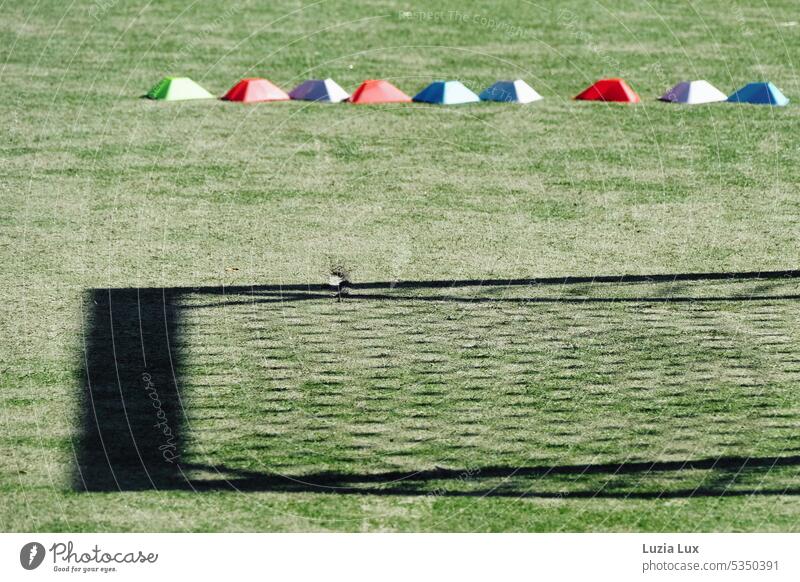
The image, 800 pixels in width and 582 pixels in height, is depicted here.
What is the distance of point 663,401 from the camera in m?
8.70

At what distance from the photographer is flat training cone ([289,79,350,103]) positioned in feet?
52.3

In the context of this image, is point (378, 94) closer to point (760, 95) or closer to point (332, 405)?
point (760, 95)

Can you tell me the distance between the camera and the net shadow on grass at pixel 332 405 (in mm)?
7609

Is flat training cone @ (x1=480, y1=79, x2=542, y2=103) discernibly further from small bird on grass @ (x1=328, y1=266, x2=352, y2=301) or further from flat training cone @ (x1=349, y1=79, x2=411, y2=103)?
small bird on grass @ (x1=328, y1=266, x2=352, y2=301)

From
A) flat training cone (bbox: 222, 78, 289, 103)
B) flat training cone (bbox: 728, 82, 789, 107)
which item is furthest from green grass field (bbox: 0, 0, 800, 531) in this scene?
flat training cone (bbox: 222, 78, 289, 103)

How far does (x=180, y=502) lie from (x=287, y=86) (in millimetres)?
9956

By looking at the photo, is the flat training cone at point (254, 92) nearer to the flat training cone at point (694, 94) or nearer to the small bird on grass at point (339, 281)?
the flat training cone at point (694, 94)

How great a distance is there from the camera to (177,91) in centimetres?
1617

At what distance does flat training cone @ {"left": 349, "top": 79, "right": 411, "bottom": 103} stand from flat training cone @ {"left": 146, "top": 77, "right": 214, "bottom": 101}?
70.2 inches

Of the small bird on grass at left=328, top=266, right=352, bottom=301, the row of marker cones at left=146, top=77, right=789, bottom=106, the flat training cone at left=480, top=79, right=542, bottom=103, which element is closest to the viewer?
the small bird on grass at left=328, top=266, right=352, bottom=301

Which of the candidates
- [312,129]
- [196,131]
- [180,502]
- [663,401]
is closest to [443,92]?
[312,129]

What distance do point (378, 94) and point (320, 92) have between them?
69 cm

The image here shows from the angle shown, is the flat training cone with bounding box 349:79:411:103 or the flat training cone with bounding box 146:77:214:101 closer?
the flat training cone with bounding box 349:79:411:103

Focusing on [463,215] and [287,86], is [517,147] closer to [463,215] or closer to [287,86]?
[463,215]
